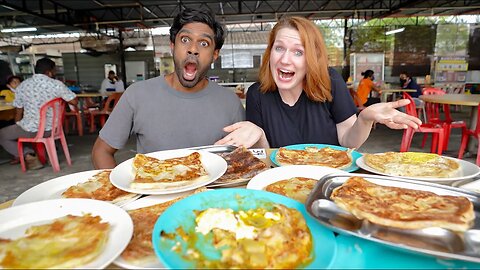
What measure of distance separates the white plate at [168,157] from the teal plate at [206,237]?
0.60ft

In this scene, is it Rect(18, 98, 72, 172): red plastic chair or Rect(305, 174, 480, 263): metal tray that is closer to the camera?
Rect(305, 174, 480, 263): metal tray

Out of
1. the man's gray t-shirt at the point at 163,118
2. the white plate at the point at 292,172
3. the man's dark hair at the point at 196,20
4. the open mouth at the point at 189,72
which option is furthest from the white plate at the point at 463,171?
the man's dark hair at the point at 196,20

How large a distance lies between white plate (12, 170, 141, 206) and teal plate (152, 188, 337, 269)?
0.33m

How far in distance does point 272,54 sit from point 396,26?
1709cm

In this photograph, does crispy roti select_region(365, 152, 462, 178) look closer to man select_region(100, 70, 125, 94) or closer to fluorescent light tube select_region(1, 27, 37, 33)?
man select_region(100, 70, 125, 94)

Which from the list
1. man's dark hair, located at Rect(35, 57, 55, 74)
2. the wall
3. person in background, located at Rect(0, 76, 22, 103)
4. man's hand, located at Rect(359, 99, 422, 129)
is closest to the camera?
man's hand, located at Rect(359, 99, 422, 129)

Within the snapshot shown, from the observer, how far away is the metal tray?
0.66m

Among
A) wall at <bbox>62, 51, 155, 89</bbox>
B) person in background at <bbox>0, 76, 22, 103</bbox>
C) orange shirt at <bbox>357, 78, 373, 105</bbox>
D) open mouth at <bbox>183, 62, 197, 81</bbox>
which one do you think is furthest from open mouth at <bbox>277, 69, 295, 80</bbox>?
A: wall at <bbox>62, 51, 155, 89</bbox>

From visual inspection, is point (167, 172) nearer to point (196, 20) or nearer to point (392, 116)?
point (392, 116)

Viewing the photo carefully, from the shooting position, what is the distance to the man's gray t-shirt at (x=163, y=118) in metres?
2.09

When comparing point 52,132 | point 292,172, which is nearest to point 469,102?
point 292,172

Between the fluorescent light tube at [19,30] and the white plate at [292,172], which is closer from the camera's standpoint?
the white plate at [292,172]

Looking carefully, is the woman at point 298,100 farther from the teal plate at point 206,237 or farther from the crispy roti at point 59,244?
the crispy roti at point 59,244

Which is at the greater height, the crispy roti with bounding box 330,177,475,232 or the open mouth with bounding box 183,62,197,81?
the open mouth with bounding box 183,62,197,81
